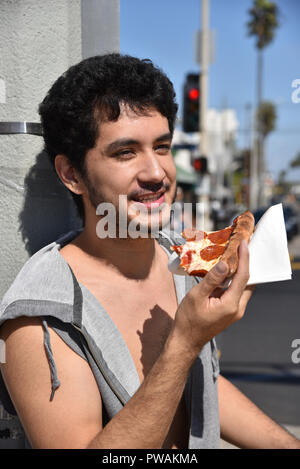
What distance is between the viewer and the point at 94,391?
59.3 inches

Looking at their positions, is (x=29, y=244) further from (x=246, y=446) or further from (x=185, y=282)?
(x=246, y=446)

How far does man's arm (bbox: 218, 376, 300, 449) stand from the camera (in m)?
1.93

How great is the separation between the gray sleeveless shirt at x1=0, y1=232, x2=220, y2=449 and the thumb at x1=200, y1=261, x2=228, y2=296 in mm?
371

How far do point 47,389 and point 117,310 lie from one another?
1.46 feet

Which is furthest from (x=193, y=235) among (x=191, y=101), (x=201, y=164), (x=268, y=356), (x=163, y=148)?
(x=201, y=164)

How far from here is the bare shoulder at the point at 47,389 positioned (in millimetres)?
1404

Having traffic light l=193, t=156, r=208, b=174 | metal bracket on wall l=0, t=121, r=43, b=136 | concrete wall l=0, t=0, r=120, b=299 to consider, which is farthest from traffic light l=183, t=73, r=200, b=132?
metal bracket on wall l=0, t=121, r=43, b=136

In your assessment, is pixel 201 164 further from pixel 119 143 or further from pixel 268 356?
pixel 119 143

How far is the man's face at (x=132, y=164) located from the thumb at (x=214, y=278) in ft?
1.37

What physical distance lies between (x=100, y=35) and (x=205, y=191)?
15139 millimetres

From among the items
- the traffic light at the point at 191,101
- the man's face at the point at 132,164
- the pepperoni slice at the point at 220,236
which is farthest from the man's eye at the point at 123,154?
the traffic light at the point at 191,101

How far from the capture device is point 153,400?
1401 mm

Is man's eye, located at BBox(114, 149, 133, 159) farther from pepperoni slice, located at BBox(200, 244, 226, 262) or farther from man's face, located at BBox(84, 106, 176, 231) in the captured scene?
pepperoni slice, located at BBox(200, 244, 226, 262)

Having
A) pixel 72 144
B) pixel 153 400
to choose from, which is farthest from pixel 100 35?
pixel 153 400
